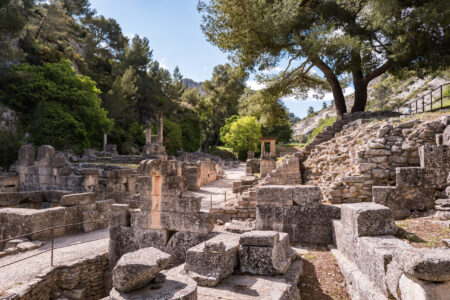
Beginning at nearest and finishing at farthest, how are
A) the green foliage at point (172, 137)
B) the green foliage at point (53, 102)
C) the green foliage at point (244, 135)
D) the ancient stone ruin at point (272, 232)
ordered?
1. the ancient stone ruin at point (272, 232)
2. the green foliage at point (53, 102)
3. the green foliage at point (172, 137)
4. the green foliage at point (244, 135)

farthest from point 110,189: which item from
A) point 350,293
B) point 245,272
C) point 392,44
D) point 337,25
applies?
point 392,44

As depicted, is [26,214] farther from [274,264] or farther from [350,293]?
[350,293]

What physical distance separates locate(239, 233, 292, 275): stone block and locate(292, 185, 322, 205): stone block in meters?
1.75

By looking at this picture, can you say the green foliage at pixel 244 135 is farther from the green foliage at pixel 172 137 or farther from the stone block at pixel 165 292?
the stone block at pixel 165 292

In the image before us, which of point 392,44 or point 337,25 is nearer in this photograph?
point 392,44

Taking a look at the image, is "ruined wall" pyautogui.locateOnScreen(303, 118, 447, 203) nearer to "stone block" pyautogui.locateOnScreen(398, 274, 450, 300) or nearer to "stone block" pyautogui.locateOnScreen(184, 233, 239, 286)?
"stone block" pyautogui.locateOnScreen(184, 233, 239, 286)

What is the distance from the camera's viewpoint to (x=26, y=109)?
84.1 ft

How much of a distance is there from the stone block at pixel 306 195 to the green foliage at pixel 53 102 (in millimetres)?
24084

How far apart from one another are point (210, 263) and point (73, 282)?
10.8ft

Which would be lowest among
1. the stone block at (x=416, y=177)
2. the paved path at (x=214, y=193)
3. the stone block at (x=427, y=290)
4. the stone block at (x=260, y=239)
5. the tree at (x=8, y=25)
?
the paved path at (x=214, y=193)

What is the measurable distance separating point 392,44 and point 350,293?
1462 cm

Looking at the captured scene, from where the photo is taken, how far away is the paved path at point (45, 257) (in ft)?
16.6

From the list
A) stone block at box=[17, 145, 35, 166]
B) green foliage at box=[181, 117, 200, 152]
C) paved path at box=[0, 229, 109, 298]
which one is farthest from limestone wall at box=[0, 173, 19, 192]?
green foliage at box=[181, 117, 200, 152]

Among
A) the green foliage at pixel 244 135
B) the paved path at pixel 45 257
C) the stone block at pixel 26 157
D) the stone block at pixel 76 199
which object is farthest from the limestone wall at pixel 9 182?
the green foliage at pixel 244 135
